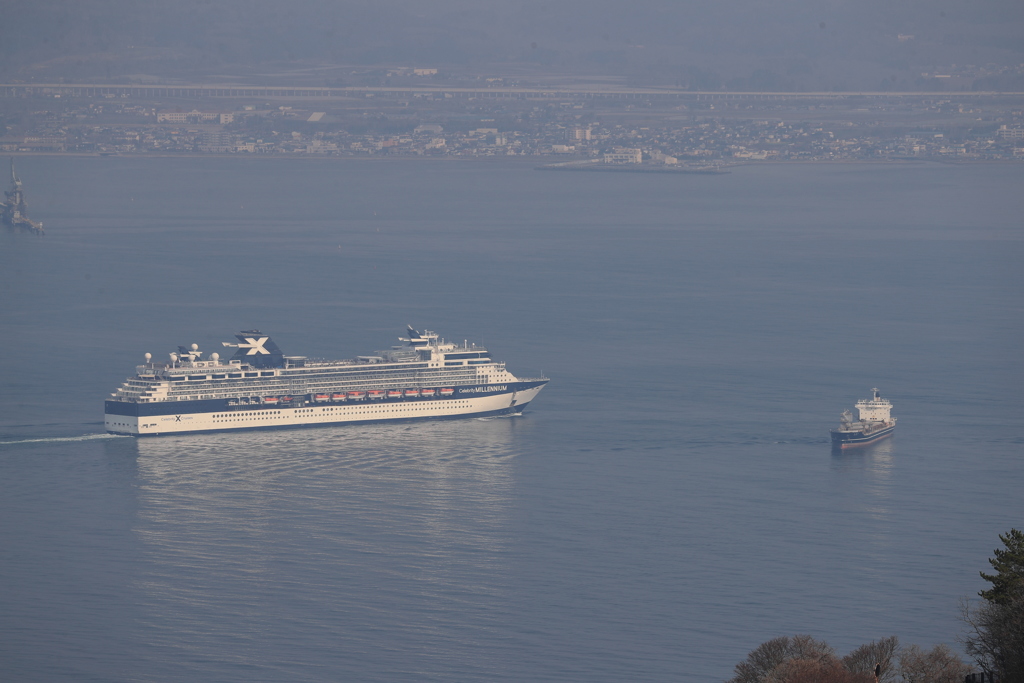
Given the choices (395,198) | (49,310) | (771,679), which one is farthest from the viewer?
(395,198)

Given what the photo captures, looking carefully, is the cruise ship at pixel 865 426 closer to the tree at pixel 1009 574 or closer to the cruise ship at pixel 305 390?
the cruise ship at pixel 305 390

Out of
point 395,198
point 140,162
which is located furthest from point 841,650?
point 140,162

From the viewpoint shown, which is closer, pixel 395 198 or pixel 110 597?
pixel 110 597

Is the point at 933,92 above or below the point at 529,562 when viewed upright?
above

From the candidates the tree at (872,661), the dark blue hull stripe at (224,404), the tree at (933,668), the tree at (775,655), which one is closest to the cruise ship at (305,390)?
the dark blue hull stripe at (224,404)

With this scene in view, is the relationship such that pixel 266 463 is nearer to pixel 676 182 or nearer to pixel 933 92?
pixel 676 182

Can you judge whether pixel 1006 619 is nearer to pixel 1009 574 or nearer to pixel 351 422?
pixel 1009 574
